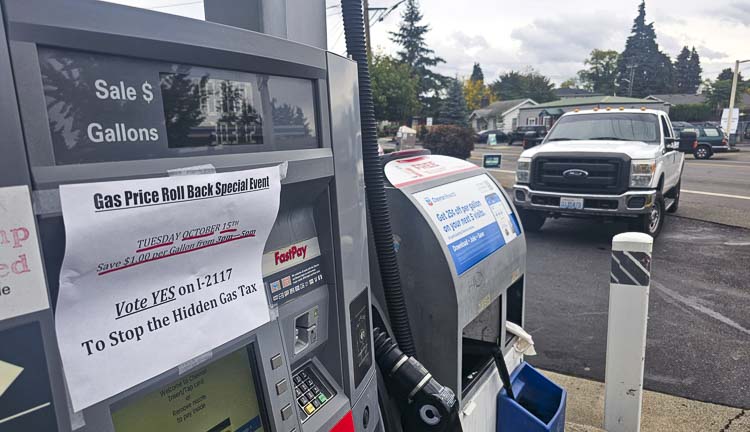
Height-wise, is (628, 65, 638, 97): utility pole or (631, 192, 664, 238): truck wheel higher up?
(628, 65, 638, 97): utility pole

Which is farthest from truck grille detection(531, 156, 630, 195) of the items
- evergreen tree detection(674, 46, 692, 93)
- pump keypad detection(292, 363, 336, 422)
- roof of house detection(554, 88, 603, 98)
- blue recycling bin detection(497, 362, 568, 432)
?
evergreen tree detection(674, 46, 692, 93)

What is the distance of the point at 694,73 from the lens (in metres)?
85.4

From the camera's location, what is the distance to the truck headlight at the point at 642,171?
795 centimetres

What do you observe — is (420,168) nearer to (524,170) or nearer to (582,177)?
(582,177)

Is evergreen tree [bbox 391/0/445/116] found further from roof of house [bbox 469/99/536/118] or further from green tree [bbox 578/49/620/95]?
green tree [bbox 578/49/620/95]

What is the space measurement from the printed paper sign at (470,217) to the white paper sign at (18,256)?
141cm

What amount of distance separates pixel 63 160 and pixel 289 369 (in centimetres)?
69

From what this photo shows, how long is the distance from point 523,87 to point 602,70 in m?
12.5

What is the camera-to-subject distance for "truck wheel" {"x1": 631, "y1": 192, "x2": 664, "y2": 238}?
26.6 feet

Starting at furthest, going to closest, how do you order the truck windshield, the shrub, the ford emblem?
1. the shrub
2. the truck windshield
3. the ford emblem

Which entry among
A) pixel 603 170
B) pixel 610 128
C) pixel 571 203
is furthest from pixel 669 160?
pixel 571 203

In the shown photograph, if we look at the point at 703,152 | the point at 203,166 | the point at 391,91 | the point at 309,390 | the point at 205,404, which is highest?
the point at 391,91

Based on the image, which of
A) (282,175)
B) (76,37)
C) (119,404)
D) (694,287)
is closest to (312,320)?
(282,175)

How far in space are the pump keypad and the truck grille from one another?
7.73 m
